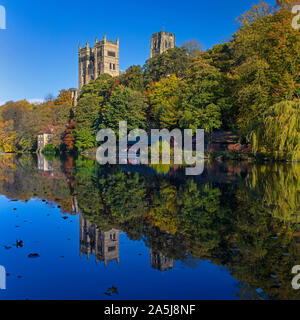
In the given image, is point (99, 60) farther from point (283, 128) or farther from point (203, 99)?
point (283, 128)

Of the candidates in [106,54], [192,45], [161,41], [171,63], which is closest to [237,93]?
[171,63]

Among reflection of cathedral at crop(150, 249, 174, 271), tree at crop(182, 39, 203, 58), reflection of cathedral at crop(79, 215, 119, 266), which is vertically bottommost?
reflection of cathedral at crop(150, 249, 174, 271)

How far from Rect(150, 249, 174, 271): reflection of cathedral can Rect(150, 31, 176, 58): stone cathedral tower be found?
11561 centimetres

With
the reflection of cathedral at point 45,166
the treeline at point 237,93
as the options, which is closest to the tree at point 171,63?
the treeline at point 237,93

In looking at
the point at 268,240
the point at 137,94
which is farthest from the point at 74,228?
the point at 137,94

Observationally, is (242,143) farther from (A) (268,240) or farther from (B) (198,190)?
(A) (268,240)

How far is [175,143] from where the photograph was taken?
42.0m

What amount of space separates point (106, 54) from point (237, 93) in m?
94.2

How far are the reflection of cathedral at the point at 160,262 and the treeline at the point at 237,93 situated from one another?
60.9 feet

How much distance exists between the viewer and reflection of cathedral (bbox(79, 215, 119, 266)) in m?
5.73

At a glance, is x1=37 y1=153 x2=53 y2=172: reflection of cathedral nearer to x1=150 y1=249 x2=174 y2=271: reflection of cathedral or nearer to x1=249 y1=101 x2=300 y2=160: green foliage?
x1=249 y1=101 x2=300 y2=160: green foliage

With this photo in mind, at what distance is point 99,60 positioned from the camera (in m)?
120

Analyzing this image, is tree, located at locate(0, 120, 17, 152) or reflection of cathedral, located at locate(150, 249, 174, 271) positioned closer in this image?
reflection of cathedral, located at locate(150, 249, 174, 271)

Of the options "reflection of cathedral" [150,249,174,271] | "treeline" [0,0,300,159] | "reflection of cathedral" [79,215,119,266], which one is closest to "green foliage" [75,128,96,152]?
"treeline" [0,0,300,159]
